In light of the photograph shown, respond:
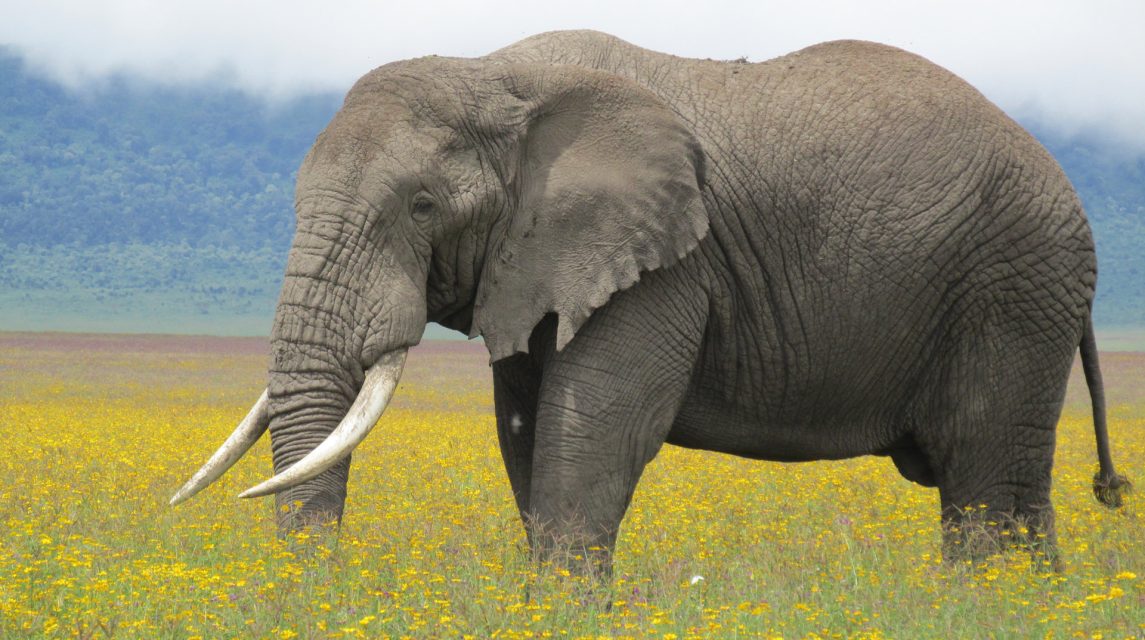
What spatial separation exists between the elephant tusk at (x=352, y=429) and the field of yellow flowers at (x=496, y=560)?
435mm

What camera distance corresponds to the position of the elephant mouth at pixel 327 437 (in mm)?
6457

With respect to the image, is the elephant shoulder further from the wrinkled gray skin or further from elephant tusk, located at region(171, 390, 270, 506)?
elephant tusk, located at region(171, 390, 270, 506)

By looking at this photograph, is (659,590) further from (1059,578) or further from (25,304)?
(25,304)

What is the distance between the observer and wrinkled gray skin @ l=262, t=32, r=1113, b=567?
6953 mm

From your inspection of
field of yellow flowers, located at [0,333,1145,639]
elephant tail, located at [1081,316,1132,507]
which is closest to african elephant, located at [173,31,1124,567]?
elephant tail, located at [1081,316,1132,507]

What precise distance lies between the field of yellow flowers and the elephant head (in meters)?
0.63

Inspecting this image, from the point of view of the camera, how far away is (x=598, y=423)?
712 cm

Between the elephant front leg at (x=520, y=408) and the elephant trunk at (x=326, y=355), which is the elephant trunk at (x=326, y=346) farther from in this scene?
the elephant front leg at (x=520, y=408)

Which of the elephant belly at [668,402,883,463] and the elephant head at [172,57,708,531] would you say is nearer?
the elephant head at [172,57,708,531]

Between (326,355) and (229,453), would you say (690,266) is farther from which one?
(229,453)

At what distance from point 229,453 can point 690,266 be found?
242cm

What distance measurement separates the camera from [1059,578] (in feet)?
23.7

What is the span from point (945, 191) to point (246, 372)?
37582 millimetres

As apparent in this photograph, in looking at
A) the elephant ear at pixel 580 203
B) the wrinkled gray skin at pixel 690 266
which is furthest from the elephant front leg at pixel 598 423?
the elephant ear at pixel 580 203
